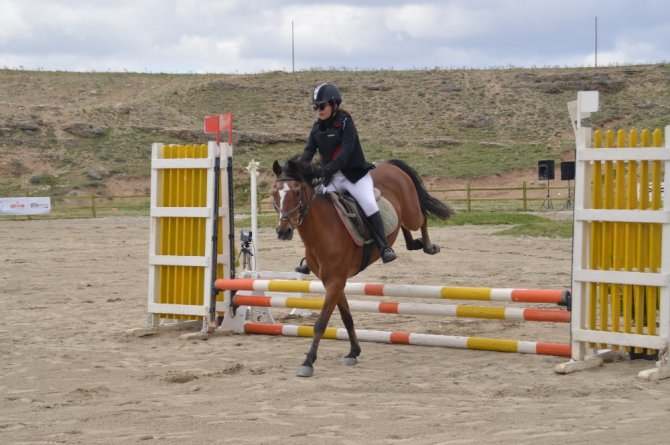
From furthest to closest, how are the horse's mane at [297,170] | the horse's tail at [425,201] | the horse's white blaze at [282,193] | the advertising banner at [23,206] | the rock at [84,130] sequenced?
the rock at [84,130] < the advertising banner at [23,206] < the horse's tail at [425,201] < the horse's mane at [297,170] < the horse's white blaze at [282,193]

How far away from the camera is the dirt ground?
→ 19.3ft

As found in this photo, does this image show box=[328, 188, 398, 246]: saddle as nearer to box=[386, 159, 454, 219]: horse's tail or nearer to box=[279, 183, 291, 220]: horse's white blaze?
box=[279, 183, 291, 220]: horse's white blaze

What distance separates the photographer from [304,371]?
790 centimetres

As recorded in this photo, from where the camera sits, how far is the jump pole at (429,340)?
27.3 feet

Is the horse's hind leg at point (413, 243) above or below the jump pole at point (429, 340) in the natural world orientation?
above

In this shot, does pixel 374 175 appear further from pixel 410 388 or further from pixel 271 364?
pixel 410 388

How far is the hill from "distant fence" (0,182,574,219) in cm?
482

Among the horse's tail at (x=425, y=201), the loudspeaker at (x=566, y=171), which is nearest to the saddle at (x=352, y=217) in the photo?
the horse's tail at (x=425, y=201)

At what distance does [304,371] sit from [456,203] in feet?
97.5

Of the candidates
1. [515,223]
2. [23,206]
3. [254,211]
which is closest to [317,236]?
[254,211]

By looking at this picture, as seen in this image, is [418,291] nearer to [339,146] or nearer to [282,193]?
[339,146]

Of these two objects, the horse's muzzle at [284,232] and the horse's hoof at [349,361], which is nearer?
the horse's muzzle at [284,232]

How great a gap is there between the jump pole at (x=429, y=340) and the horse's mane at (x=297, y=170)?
1.95 metres

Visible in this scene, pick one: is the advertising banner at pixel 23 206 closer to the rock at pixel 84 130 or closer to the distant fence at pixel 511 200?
the distant fence at pixel 511 200
